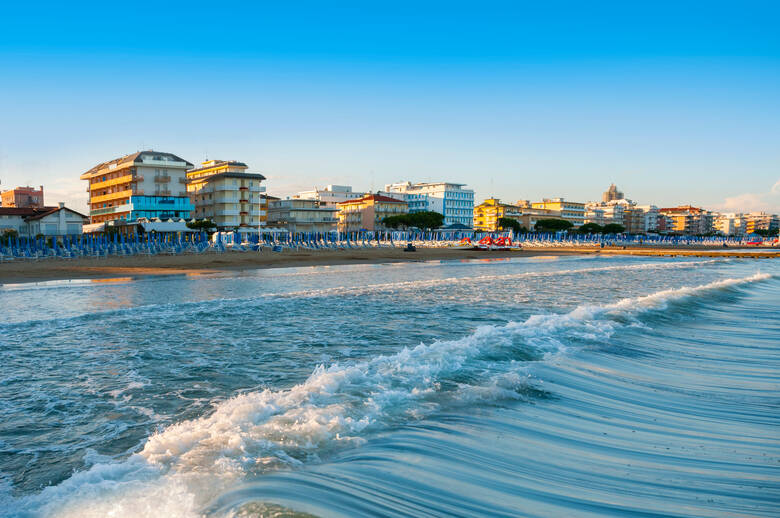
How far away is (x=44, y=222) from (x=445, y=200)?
76312 mm

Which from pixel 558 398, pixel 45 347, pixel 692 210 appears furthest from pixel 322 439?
pixel 692 210

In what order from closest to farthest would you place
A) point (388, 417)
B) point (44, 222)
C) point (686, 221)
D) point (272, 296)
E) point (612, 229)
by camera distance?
point (388, 417), point (272, 296), point (44, 222), point (612, 229), point (686, 221)

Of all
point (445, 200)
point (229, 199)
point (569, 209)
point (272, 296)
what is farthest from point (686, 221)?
point (272, 296)

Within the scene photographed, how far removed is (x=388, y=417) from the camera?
16.7ft

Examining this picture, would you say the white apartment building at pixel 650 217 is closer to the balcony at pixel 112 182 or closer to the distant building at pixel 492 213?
the distant building at pixel 492 213

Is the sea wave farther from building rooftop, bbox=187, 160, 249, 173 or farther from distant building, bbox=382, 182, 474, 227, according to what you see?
distant building, bbox=382, 182, 474, 227

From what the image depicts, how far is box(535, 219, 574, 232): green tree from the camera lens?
392 ft

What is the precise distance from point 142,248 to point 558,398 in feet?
118

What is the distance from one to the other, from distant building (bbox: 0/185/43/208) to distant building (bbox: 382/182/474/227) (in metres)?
79.1

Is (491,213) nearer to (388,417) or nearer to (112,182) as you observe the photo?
(112,182)

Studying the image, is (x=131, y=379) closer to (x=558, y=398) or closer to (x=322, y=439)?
(x=322, y=439)

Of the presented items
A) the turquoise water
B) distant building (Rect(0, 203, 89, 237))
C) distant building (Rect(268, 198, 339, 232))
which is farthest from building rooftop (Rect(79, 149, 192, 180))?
the turquoise water

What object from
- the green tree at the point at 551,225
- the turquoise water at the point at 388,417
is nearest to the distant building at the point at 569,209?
the green tree at the point at 551,225

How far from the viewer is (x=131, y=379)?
21.5 ft
